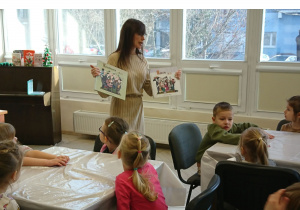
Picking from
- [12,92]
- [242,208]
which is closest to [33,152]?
[242,208]

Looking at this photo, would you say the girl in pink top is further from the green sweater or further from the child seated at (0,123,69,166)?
the green sweater

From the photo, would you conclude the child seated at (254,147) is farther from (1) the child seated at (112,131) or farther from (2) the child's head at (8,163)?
(2) the child's head at (8,163)

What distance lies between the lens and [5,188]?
1720 mm

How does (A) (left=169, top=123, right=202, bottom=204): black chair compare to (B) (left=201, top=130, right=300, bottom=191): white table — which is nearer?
(B) (left=201, top=130, right=300, bottom=191): white table

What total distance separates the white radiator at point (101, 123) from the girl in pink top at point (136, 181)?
2666 mm

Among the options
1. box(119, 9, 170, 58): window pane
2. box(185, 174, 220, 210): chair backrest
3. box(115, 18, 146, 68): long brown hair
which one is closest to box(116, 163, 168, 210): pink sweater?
box(185, 174, 220, 210): chair backrest

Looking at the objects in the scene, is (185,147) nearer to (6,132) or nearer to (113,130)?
(113,130)

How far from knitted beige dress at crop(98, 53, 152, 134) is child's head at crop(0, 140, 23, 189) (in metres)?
1.38

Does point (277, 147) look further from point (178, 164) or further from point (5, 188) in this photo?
point (5, 188)

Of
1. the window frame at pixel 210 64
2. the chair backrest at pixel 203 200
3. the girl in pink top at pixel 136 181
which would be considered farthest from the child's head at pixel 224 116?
the window frame at pixel 210 64

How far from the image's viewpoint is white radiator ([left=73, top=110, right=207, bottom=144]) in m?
4.77

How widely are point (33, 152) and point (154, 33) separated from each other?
2.92m

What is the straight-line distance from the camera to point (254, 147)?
2098mm

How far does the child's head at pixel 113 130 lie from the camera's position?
2.40 meters
